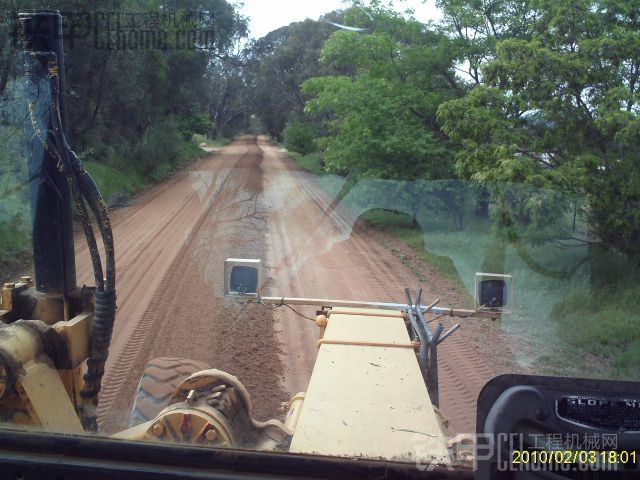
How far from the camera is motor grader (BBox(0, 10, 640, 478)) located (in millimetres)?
1545

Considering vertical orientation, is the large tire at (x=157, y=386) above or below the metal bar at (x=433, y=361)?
below

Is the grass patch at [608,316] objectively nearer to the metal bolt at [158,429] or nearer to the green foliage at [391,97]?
the metal bolt at [158,429]

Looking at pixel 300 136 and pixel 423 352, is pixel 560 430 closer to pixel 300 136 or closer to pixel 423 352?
pixel 423 352

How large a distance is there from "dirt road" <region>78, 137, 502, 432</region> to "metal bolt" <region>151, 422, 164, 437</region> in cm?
208

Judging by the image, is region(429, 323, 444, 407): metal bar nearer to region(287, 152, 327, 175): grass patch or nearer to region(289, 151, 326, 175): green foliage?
region(289, 151, 326, 175): green foliage

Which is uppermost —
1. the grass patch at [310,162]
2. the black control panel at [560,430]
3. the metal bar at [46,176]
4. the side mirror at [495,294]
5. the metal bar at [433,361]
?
the metal bar at [46,176]

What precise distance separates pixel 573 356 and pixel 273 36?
7.20 m

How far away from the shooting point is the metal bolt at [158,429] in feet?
7.86

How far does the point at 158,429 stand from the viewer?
95.2 inches

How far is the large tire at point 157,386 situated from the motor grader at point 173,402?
0.02 meters

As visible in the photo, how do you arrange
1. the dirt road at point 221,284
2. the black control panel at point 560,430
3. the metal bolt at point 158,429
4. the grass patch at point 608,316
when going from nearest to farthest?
the black control panel at point 560,430 → the metal bolt at point 158,429 → the dirt road at point 221,284 → the grass patch at point 608,316

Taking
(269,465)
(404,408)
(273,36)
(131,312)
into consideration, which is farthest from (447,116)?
(269,465)

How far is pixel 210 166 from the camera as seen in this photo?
2683 cm

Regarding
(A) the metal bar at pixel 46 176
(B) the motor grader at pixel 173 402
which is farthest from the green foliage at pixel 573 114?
(A) the metal bar at pixel 46 176
